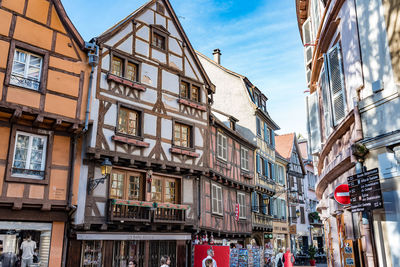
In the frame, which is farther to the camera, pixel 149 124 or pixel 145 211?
pixel 149 124

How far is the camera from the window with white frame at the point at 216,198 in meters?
18.3

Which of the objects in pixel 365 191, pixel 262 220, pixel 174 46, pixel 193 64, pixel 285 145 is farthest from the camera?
pixel 285 145

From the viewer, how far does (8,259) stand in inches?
452

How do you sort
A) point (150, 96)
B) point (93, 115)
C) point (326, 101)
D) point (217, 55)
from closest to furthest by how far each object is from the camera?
1. point (326, 101)
2. point (93, 115)
3. point (150, 96)
4. point (217, 55)

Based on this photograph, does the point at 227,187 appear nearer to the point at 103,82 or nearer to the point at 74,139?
the point at 103,82

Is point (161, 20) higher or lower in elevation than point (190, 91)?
higher

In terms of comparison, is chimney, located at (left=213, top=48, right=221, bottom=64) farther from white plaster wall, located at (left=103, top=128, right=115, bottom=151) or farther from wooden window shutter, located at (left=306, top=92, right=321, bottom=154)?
wooden window shutter, located at (left=306, top=92, right=321, bottom=154)

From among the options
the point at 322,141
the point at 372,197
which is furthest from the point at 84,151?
the point at 372,197

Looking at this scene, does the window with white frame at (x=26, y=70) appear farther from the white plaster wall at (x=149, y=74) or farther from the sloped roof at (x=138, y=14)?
the white plaster wall at (x=149, y=74)

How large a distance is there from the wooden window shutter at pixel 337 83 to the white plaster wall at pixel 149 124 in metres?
7.70

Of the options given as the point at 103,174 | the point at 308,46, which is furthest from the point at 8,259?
the point at 308,46

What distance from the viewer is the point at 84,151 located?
43.0ft

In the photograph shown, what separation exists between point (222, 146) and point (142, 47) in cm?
685

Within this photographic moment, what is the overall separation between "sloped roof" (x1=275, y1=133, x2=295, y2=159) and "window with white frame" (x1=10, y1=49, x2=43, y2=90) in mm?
25047
